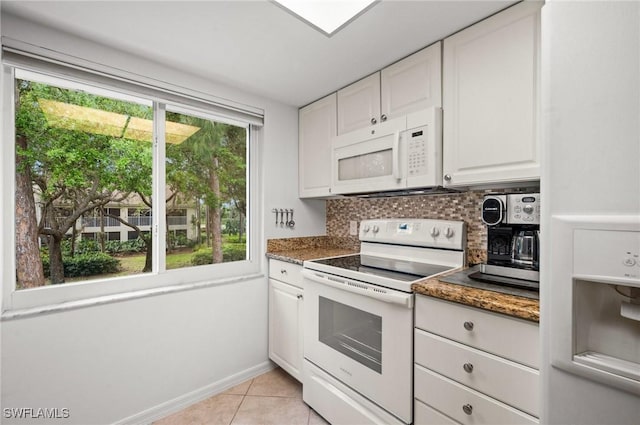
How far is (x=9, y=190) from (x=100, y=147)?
18.4 inches

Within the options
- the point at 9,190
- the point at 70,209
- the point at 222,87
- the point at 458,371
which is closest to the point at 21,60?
the point at 9,190

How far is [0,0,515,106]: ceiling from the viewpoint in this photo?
132 centimetres

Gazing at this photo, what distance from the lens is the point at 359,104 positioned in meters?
2.00

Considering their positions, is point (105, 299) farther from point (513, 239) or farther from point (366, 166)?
point (513, 239)

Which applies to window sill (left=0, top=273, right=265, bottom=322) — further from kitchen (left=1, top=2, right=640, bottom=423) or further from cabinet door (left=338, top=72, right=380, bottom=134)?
cabinet door (left=338, top=72, right=380, bottom=134)

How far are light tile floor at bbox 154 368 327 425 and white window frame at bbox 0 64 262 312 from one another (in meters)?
0.79

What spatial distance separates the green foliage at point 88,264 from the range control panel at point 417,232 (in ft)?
5.57

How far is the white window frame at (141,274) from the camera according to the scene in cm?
142

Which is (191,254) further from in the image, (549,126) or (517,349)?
(549,126)

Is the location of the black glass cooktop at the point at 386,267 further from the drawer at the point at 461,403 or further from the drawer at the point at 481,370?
the drawer at the point at 461,403

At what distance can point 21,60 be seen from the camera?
55.2 inches

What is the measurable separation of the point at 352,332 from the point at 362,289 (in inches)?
12.5

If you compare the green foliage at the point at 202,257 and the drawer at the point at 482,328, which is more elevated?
the green foliage at the point at 202,257

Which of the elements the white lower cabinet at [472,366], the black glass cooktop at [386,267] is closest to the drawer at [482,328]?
the white lower cabinet at [472,366]
